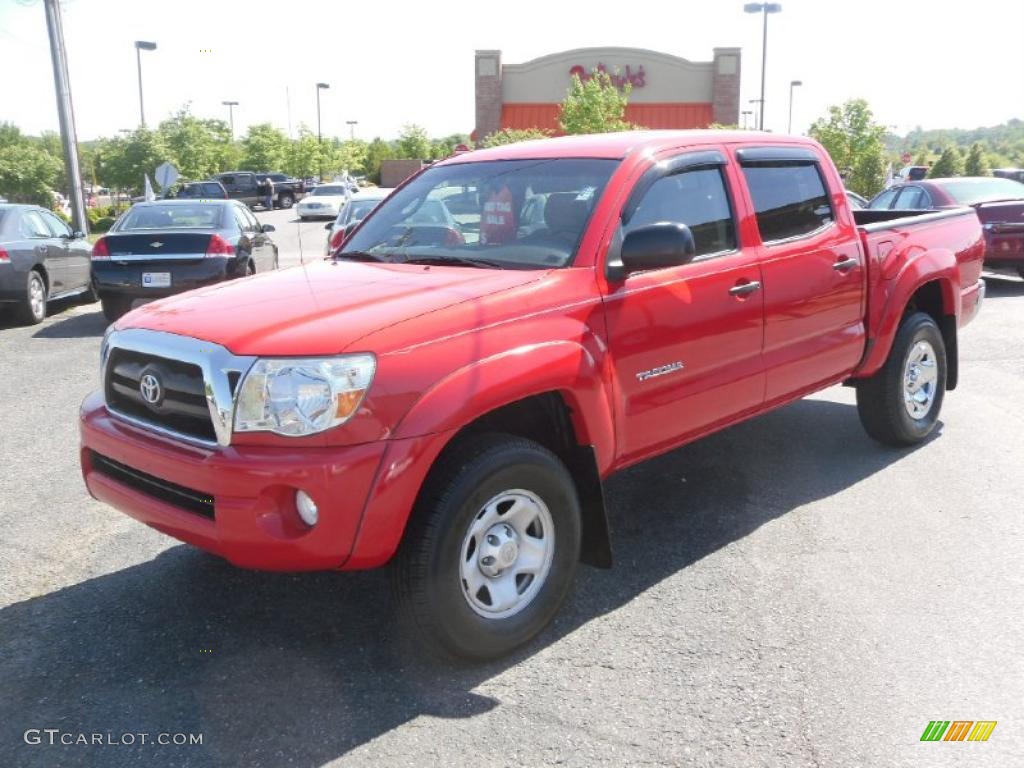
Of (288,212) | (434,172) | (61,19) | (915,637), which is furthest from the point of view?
(288,212)

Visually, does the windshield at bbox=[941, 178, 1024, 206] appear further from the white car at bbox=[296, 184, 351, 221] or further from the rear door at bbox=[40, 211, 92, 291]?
the white car at bbox=[296, 184, 351, 221]

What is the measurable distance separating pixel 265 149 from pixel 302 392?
2727 inches

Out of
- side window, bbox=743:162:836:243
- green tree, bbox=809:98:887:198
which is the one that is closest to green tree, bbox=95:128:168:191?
green tree, bbox=809:98:887:198

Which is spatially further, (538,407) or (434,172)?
(434,172)

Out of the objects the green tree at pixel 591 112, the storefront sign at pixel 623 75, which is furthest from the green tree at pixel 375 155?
the green tree at pixel 591 112

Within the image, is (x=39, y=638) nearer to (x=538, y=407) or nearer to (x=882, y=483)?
(x=538, y=407)

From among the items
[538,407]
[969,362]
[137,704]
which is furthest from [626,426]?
[969,362]

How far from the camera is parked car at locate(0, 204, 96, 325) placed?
38.7 feet

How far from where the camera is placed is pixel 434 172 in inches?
205

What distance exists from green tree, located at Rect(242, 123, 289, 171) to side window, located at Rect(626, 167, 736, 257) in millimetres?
67497

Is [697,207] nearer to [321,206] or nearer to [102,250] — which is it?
[102,250]

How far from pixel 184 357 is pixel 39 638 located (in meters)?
1.37

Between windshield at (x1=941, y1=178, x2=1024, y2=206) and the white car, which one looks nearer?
windshield at (x1=941, y1=178, x2=1024, y2=206)

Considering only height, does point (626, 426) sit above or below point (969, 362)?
above
